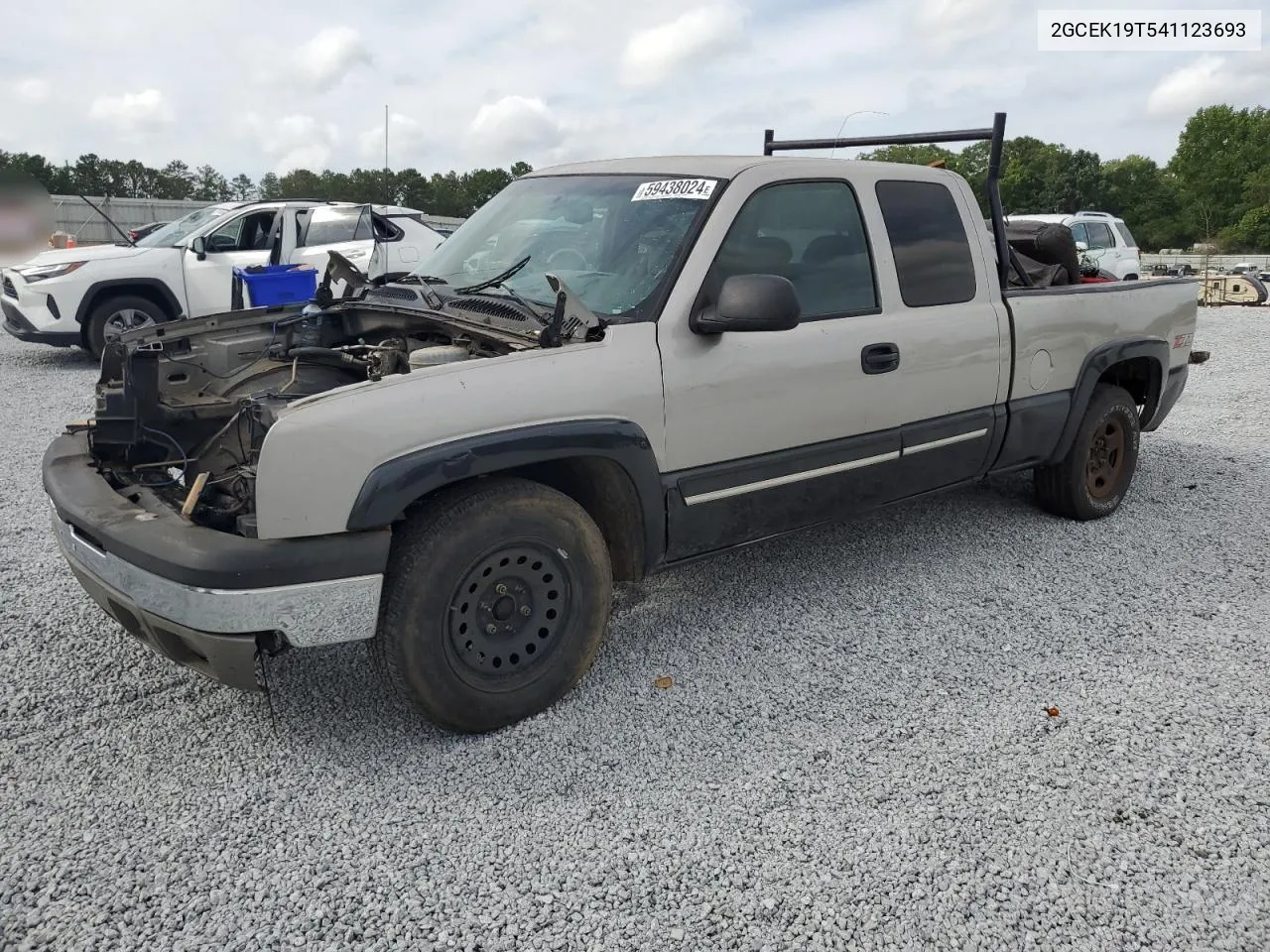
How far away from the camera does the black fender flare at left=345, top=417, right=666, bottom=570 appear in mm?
2789

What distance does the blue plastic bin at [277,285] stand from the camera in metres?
7.11

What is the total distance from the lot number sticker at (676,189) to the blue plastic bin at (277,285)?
4.02 m

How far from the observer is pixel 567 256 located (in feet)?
12.4

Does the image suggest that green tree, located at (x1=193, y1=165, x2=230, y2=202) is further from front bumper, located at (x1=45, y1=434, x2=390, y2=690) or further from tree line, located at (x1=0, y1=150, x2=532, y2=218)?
front bumper, located at (x1=45, y1=434, x2=390, y2=690)

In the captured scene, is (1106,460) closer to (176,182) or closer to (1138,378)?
(1138,378)

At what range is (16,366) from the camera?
10.4 metres

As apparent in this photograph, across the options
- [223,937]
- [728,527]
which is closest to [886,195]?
[728,527]

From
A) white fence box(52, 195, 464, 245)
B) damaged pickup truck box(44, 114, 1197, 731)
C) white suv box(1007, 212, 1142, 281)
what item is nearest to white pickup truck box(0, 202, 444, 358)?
damaged pickup truck box(44, 114, 1197, 731)

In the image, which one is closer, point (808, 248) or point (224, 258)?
point (808, 248)

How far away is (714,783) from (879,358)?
73.6 inches

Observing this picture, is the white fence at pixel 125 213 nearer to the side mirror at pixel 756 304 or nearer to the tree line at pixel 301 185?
the tree line at pixel 301 185

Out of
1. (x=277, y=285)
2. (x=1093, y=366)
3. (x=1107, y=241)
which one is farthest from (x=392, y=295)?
(x=1107, y=241)

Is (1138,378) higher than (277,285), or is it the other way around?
(277,285)

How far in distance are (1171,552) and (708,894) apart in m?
3.53
